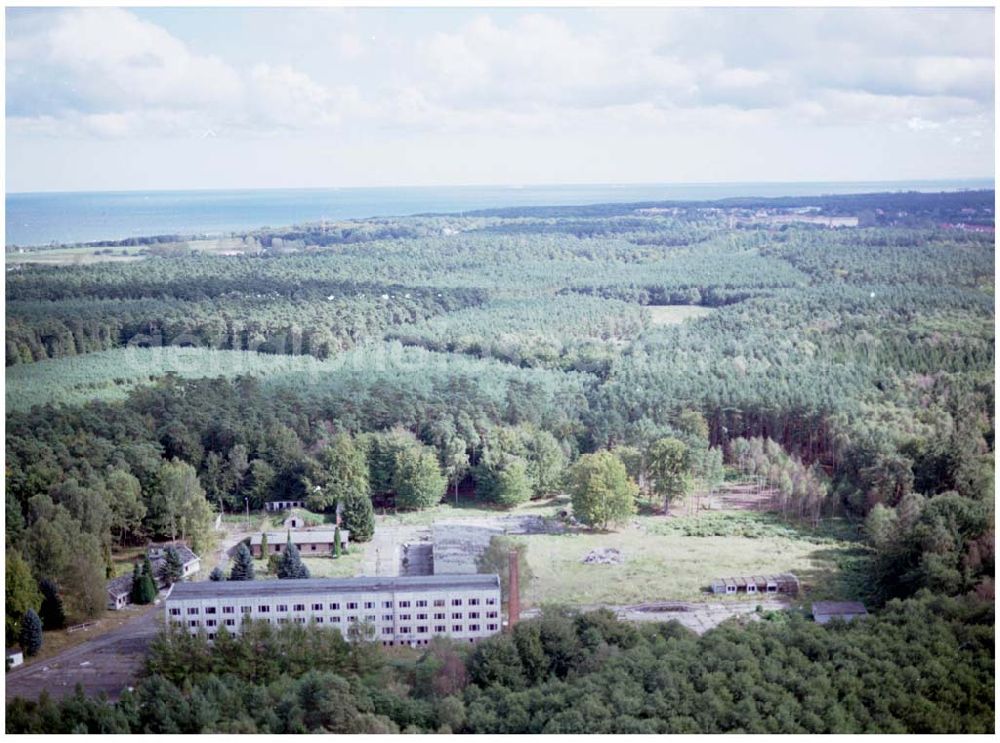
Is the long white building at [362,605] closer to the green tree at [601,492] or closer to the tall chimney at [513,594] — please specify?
the tall chimney at [513,594]

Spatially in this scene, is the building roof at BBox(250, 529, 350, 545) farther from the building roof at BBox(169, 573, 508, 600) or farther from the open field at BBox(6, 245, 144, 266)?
the open field at BBox(6, 245, 144, 266)

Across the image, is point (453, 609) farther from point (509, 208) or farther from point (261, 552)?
point (509, 208)

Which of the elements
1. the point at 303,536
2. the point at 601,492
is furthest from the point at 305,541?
the point at 601,492

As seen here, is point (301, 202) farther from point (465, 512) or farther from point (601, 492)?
point (601, 492)

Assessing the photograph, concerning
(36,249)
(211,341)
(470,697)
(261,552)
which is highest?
(36,249)

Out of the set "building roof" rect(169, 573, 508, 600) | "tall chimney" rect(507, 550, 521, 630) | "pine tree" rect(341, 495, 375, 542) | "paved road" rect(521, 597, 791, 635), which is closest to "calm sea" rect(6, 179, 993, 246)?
"pine tree" rect(341, 495, 375, 542)

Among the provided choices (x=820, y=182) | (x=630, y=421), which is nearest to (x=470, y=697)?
(x=630, y=421)

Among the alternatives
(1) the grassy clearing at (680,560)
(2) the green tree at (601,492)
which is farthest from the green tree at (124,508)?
(2) the green tree at (601,492)
